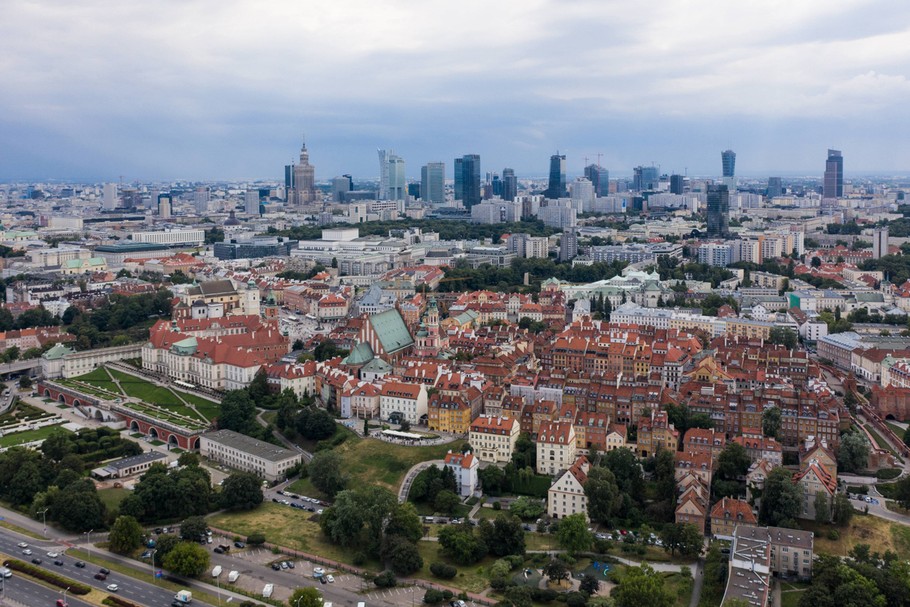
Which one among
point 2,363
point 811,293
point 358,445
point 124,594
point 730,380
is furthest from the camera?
point 811,293

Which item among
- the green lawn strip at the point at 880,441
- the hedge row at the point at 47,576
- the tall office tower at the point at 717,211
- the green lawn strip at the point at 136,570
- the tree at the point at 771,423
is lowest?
the green lawn strip at the point at 136,570

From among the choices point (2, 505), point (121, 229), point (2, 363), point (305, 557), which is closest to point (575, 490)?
point (305, 557)

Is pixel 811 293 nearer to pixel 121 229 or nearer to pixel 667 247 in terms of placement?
pixel 667 247

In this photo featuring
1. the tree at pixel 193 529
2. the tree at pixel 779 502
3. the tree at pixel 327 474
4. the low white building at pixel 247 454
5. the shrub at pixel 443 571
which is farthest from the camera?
the low white building at pixel 247 454

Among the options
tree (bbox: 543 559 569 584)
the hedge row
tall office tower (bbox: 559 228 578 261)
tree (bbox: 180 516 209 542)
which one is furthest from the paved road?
tall office tower (bbox: 559 228 578 261)

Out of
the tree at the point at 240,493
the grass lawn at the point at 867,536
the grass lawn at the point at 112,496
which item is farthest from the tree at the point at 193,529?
the grass lawn at the point at 867,536

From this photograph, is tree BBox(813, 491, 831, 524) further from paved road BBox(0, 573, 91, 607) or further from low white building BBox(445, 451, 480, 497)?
paved road BBox(0, 573, 91, 607)

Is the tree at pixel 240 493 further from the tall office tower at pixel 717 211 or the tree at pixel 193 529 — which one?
the tall office tower at pixel 717 211
